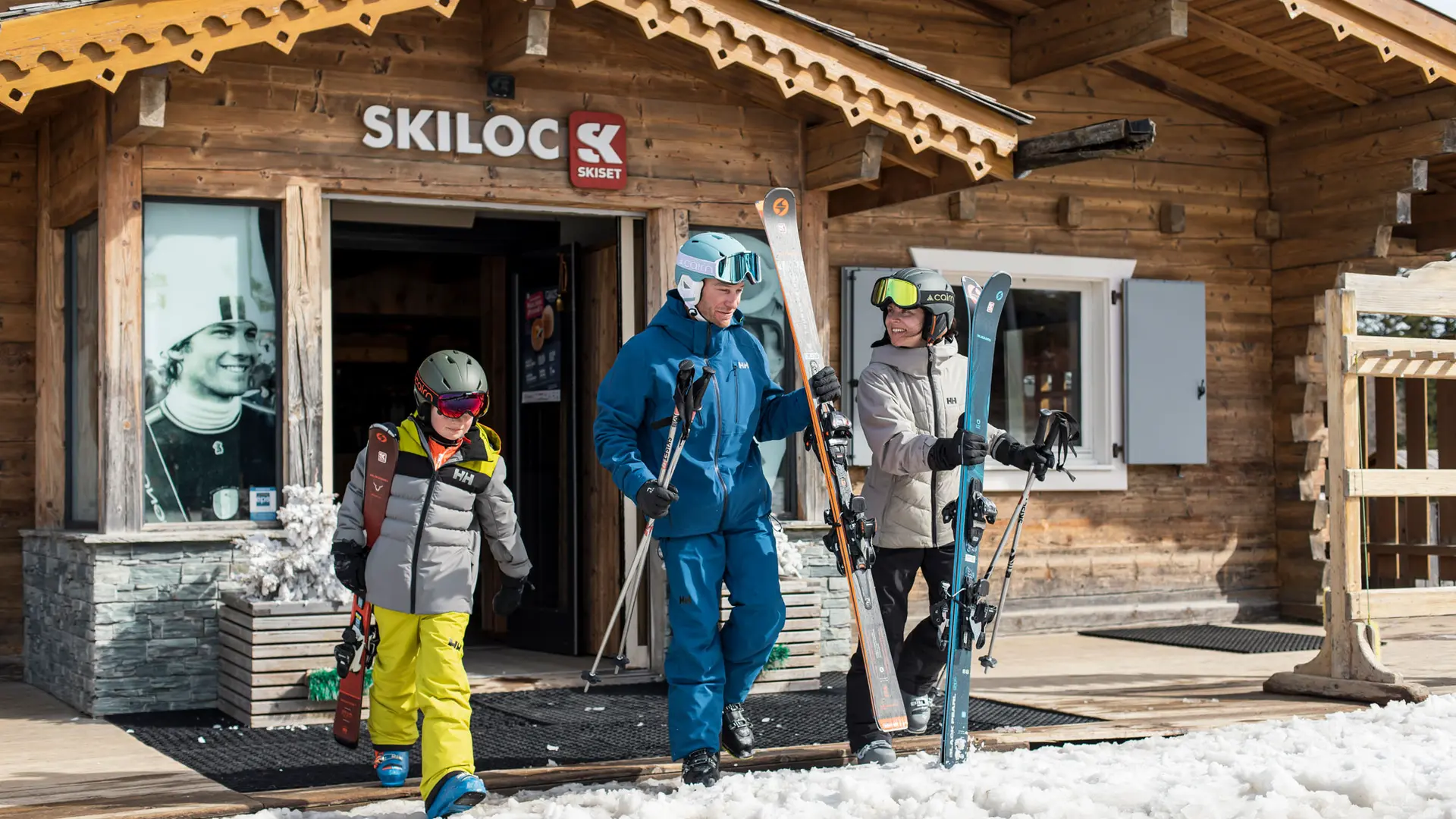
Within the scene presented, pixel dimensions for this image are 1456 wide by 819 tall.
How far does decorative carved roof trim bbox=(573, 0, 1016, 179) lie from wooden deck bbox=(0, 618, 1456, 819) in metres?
2.43

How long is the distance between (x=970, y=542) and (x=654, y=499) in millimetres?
1085

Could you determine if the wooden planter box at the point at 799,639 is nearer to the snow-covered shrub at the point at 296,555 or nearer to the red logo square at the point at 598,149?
the snow-covered shrub at the point at 296,555

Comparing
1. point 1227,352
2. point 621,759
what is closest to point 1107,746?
point 621,759

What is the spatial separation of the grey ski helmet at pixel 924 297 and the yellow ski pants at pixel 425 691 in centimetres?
166

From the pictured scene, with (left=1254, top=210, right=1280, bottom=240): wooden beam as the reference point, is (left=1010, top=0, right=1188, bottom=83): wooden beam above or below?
above

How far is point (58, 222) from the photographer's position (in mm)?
7371

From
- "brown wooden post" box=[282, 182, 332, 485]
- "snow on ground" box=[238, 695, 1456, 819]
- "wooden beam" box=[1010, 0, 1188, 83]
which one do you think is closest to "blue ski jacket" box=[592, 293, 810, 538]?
"snow on ground" box=[238, 695, 1456, 819]

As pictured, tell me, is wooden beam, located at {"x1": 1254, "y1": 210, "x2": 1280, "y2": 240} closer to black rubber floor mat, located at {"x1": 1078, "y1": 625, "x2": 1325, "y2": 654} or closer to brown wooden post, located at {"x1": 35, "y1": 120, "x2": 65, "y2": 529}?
black rubber floor mat, located at {"x1": 1078, "y1": 625, "x2": 1325, "y2": 654}

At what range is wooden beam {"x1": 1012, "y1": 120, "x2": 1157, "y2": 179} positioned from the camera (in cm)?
678

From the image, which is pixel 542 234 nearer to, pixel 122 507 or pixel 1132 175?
pixel 122 507

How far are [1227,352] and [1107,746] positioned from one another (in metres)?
5.48

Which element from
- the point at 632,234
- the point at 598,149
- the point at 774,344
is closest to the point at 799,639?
the point at 774,344

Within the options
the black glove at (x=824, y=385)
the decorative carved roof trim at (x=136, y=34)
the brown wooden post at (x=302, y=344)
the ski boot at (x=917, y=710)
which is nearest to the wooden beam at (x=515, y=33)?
the decorative carved roof trim at (x=136, y=34)

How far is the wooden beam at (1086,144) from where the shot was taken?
678 centimetres
